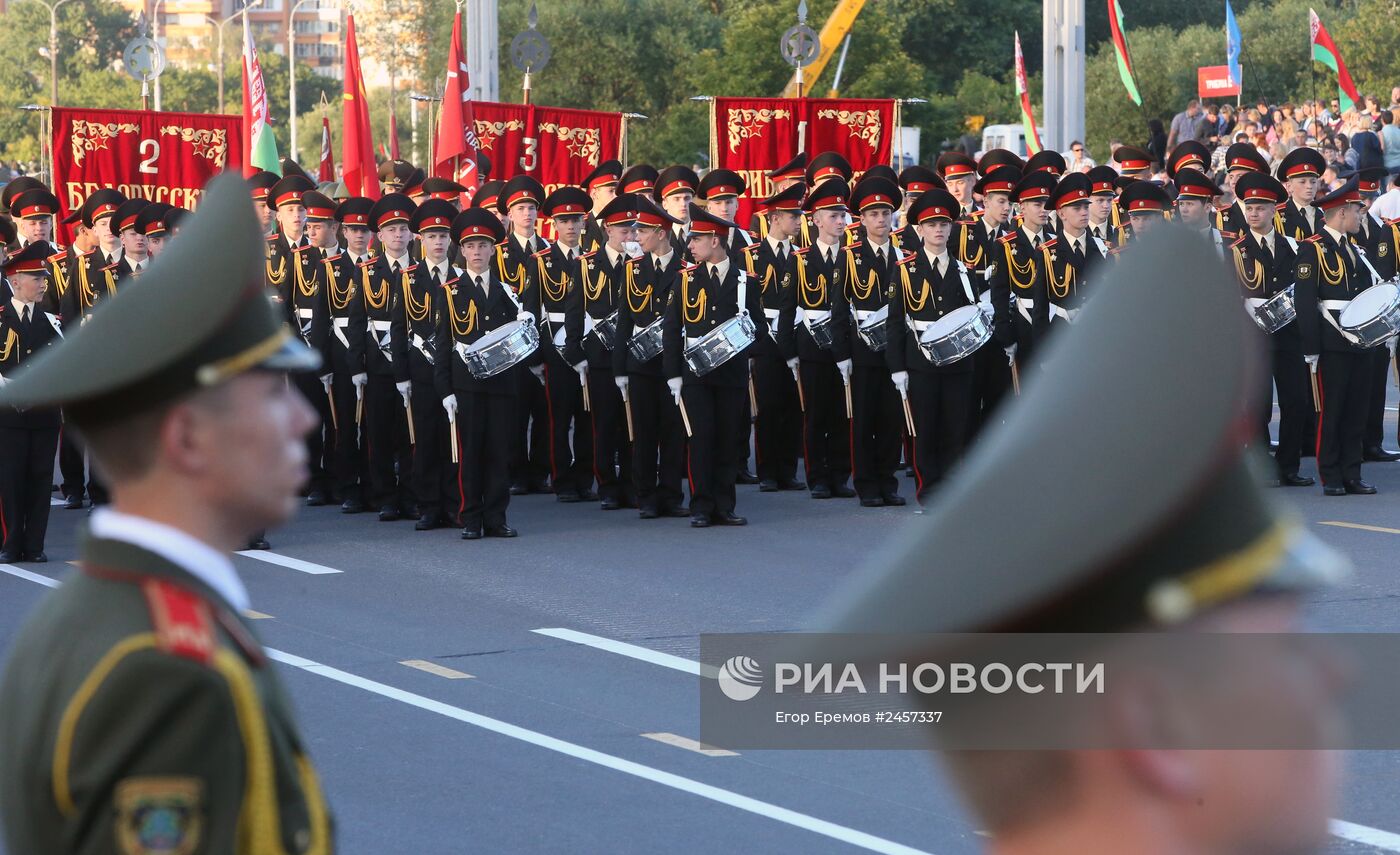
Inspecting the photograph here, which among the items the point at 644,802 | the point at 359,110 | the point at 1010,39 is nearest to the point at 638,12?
the point at 1010,39

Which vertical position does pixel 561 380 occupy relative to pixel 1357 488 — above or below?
above

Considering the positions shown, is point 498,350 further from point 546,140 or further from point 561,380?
point 546,140

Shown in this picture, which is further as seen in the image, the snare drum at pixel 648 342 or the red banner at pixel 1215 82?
the red banner at pixel 1215 82

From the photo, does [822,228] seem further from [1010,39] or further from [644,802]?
[1010,39]

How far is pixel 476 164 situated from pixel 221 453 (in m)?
16.9

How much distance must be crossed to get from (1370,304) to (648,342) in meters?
4.53

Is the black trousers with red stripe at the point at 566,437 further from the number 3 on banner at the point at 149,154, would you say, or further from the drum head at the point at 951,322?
the number 3 on banner at the point at 149,154

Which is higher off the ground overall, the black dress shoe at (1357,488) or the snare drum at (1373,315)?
the snare drum at (1373,315)

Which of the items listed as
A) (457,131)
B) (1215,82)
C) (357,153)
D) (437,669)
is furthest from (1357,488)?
(1215,82)

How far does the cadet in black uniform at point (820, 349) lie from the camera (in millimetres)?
13859

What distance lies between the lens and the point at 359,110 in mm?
19391

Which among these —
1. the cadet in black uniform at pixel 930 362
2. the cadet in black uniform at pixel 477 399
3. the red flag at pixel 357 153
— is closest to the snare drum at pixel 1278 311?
the cadet in black uniform at pixel 930 362

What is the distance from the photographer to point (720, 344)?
1255 cm

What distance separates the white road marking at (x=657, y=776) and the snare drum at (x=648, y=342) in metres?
4.94
